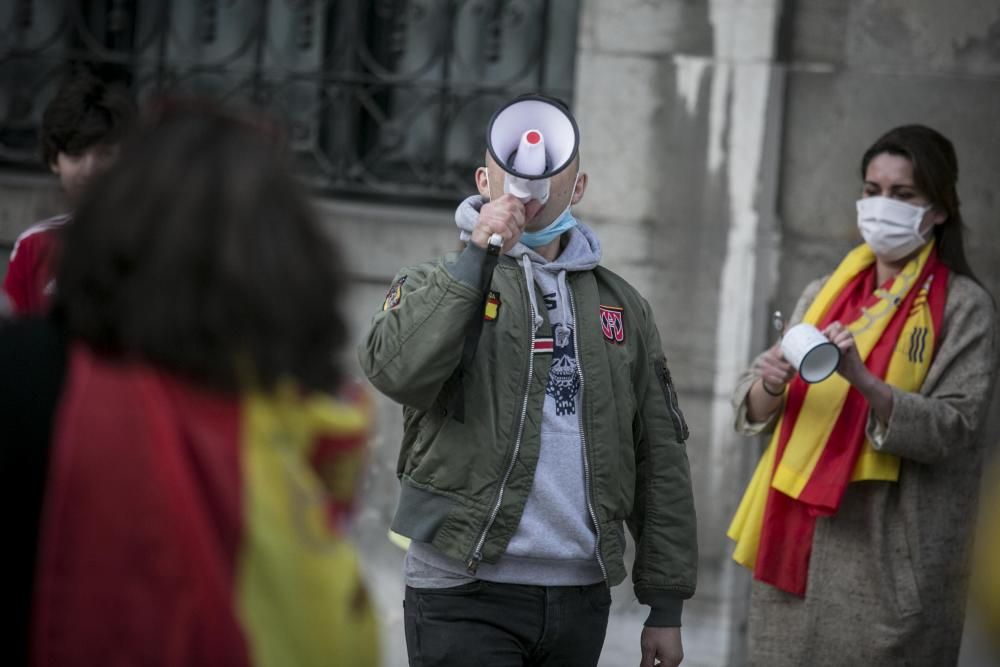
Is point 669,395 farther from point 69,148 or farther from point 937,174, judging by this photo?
point 69,148

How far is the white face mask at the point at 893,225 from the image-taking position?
404cm

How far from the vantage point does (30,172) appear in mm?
6086

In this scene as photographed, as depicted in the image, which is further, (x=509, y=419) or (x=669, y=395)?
(x=669, y=395)

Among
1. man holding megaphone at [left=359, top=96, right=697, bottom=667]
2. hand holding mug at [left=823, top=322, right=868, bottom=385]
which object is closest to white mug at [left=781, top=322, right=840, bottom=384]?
hand holding mug at [left=823, top=322, right=868, bottom=385]

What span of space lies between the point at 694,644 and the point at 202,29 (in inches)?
129

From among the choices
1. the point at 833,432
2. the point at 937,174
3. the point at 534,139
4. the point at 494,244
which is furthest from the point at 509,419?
the point at 937,174

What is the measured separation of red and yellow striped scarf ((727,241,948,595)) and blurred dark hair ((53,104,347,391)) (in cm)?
234

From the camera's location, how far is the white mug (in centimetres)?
372

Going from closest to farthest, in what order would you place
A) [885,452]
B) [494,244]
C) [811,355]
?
[494,244]
[811,355]
[885,452]

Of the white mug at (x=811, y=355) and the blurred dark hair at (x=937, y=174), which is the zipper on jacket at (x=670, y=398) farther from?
the blurred dark hair at (x=937, y=174)

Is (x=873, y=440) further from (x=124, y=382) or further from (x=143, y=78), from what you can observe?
(x=143, y=78)

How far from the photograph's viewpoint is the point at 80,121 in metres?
3.58

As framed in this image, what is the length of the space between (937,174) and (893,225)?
0.64 feet

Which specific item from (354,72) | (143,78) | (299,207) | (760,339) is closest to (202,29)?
(143,78)
